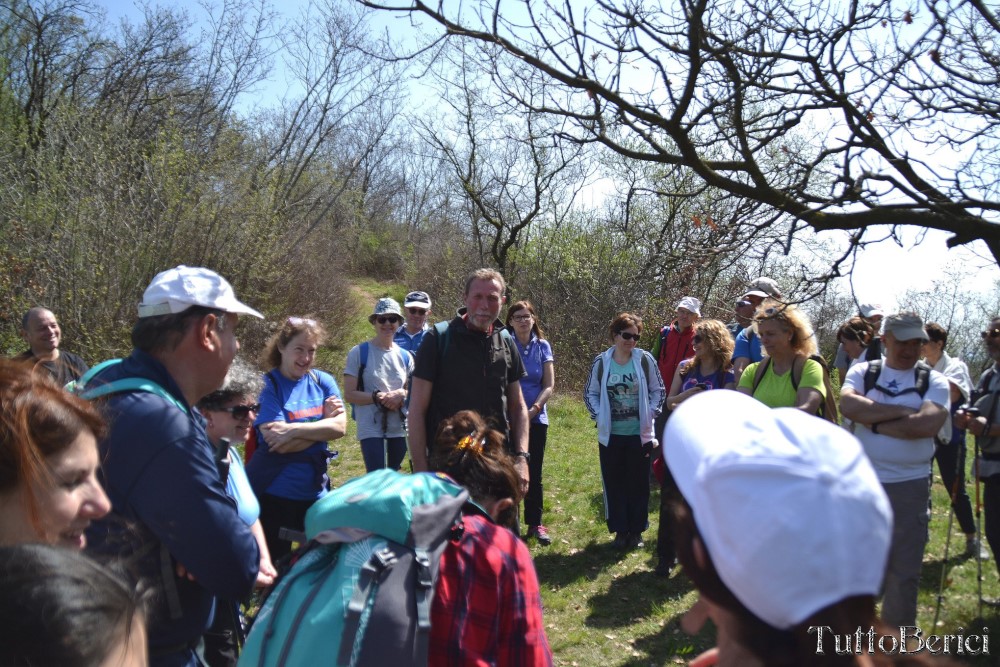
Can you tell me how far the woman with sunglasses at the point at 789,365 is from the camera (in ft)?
15.2

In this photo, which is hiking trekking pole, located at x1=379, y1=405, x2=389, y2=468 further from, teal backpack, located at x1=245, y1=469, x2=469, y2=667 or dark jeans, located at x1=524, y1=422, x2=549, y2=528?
teal backpack, located at x1=245, y1=469, x2=469, y2=667

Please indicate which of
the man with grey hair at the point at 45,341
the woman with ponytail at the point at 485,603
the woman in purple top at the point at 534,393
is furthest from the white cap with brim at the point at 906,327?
the man with grey hair at the point at 45,341

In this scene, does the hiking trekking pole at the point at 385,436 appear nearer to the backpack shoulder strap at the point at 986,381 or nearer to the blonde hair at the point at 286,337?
the blonde hair at the point at 286,337

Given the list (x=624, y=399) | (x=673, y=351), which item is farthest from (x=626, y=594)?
(x=673, y=351)

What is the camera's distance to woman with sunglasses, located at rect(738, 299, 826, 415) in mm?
4629

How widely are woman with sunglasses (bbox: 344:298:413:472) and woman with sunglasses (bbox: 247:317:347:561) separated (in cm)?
119

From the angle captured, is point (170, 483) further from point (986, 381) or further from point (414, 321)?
point (414, 321)

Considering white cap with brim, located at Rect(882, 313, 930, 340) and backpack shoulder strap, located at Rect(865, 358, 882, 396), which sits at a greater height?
white cap with brim, located at Rect(882, 313, 930, 340)

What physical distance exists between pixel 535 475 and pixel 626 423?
973mm

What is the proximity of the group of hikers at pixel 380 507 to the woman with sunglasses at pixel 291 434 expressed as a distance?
13 millimetres

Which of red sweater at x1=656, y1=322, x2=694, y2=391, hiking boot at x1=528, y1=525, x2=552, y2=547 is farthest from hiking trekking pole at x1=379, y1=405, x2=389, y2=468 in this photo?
red sweater at x1=656, y1=322, x2=694, y2=391

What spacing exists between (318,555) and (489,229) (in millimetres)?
17034

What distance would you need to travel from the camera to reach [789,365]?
15.8 feet

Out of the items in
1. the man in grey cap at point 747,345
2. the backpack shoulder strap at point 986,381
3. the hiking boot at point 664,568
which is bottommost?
the hiking boot at point 664,568
